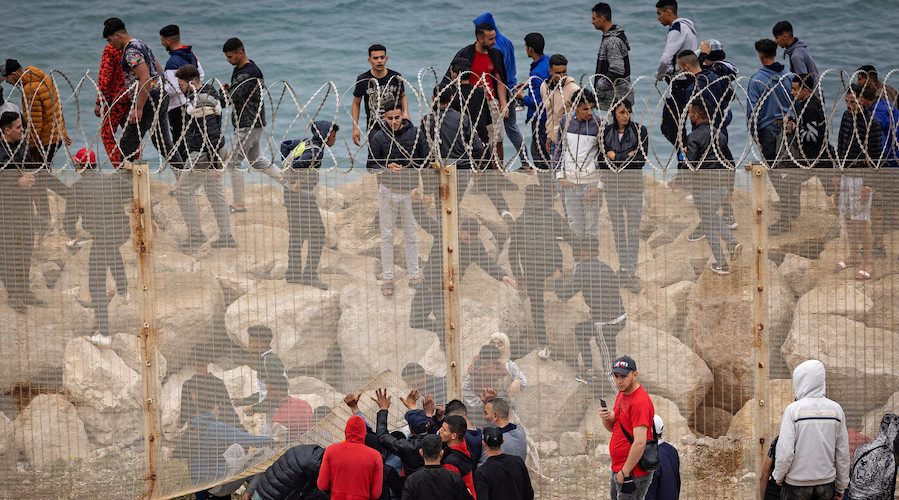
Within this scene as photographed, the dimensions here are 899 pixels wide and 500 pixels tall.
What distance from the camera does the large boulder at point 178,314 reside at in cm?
716

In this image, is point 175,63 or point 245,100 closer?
point 245,100

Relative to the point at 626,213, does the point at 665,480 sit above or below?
below

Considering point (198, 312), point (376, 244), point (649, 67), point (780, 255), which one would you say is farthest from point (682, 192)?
point (649, 67)

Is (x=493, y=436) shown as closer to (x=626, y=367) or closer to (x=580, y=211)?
(x=626, y=367)

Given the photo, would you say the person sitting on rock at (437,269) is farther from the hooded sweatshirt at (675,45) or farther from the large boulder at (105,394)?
the hooded sweatshirt at (675,45)

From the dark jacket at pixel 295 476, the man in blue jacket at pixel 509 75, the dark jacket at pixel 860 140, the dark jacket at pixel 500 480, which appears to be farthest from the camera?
the man in blue jacket at pixel 509 75

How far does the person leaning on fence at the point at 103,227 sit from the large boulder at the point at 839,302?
199 inches

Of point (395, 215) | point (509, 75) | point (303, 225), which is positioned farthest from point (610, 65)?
point (303, 225)

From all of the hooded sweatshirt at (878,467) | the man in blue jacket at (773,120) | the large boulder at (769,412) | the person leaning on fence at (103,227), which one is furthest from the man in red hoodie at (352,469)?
the man in blue jacket at (773,120)

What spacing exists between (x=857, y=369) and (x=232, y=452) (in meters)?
4.70

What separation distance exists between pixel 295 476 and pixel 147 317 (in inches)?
65.3

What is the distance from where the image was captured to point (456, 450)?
6.46m

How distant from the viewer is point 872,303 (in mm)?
7285

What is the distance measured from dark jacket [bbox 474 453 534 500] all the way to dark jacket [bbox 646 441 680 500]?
88cm
